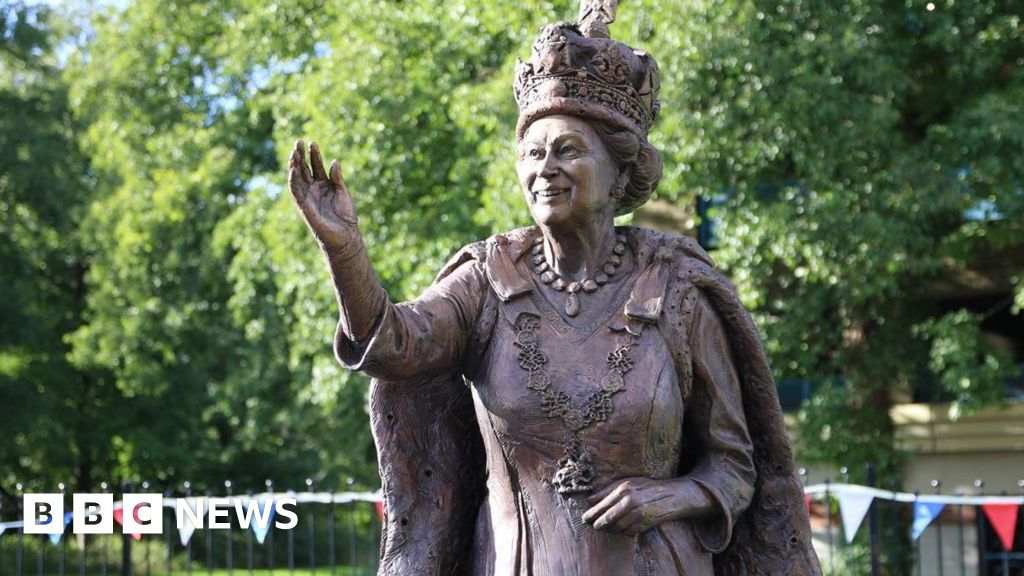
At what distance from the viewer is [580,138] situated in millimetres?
4199

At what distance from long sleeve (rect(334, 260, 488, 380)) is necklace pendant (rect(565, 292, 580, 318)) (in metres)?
0.23

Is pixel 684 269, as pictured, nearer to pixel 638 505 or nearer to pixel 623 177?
pixel 623 177

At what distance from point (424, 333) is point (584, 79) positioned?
0.79m

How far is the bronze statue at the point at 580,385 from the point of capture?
405 cm

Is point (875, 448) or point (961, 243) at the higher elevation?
point (961, 243)

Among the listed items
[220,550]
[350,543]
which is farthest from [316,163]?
[220,550]

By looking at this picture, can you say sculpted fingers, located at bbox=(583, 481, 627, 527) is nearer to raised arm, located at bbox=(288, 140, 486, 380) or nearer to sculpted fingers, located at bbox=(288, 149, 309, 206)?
raised arm, located at bbox=(288, 140, 486, 380)

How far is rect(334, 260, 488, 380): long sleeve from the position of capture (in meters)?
3.93

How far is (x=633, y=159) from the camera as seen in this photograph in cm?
433

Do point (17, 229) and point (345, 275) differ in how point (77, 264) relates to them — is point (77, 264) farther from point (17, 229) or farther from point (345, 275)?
point (345, 275)

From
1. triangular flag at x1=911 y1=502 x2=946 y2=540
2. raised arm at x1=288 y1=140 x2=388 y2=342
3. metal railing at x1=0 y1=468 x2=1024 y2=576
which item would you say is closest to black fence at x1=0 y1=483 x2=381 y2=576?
metal railing at x1=0 y1=468 x2=1024 y2=576

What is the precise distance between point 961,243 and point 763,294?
2.15m

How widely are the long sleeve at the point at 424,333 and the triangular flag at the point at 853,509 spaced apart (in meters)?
8.16

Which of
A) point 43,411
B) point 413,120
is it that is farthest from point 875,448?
point 43,411
